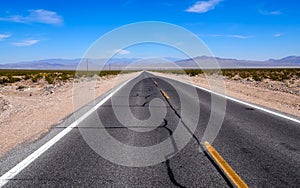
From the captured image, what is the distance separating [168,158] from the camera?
19.1ft

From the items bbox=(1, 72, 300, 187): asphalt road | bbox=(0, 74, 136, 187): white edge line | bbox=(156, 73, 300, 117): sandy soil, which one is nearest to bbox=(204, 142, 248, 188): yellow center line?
bbox=(1, 72, 300, 187): asphalt road

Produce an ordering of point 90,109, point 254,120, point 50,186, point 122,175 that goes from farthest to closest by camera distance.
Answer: point 90,109
point 254,120
point 122,175
point 50,186

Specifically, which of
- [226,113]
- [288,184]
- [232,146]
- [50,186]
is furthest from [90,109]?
[288,184]

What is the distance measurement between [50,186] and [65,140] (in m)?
2.73

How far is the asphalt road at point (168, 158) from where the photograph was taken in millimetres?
4688

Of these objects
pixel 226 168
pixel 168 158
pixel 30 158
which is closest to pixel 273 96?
pixel 168 158

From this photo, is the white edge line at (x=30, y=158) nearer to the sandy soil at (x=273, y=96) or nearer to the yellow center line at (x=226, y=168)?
the yellow center line at (x=226, y=168)

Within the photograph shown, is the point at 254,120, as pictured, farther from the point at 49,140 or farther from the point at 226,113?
the point at 49,140

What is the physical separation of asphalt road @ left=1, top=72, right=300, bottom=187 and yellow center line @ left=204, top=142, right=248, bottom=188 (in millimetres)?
78

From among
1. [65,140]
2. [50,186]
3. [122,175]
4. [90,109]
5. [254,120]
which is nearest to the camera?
[50,186]

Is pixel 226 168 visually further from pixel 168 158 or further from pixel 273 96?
pixel 273 96

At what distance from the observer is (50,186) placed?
175 inches

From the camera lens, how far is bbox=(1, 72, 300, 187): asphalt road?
4688mm

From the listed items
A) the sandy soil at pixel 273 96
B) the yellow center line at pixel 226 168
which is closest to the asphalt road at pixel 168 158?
the yellow center line at pixel 226 168
